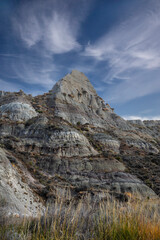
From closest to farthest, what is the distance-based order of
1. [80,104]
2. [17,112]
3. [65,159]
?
[65,159] < [17,112] < [80,104]

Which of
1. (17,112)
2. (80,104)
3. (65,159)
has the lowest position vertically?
(65,159)

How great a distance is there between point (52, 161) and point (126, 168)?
12984 mm

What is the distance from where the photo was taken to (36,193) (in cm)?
1430

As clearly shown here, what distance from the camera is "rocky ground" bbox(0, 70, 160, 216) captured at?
48.5ft

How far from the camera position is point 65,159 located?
25219 millimetres

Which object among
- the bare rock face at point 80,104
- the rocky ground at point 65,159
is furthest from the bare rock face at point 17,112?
the bare rock face at point 80,104

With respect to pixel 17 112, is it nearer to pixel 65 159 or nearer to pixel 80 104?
pixel 65 159

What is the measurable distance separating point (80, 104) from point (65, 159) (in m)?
30.8

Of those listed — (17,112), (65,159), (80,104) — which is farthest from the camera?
(80,104)

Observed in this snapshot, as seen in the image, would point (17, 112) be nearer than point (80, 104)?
Yes

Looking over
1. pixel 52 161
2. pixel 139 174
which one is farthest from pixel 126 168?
pixel 52 161

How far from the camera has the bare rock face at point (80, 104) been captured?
4516cm

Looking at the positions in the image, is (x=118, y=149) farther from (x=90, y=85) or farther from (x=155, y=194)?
(x=90, y=85)

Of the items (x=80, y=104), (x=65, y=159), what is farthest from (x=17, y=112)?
(x=80, y=104)
